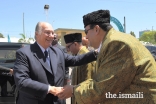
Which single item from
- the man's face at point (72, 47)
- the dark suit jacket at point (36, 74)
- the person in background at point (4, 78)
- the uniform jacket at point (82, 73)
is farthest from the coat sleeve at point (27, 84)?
the person in background at point (4, 78)

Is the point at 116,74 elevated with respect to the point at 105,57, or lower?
lower

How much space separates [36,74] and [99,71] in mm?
876

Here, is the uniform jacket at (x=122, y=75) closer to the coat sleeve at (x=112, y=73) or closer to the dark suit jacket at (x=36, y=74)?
the coat sleeve at (x=112, y=73)

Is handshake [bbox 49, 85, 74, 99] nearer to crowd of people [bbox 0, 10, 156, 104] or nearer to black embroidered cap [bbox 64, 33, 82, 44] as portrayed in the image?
crowd of people [bbox 0, 10, 156, 104]

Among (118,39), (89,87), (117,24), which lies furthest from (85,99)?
(117,24)

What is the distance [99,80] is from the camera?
1.79 meters

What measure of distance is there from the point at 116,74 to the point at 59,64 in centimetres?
112

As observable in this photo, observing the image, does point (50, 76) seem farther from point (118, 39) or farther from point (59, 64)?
point (118, 39)

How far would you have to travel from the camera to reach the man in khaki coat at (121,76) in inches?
67.3

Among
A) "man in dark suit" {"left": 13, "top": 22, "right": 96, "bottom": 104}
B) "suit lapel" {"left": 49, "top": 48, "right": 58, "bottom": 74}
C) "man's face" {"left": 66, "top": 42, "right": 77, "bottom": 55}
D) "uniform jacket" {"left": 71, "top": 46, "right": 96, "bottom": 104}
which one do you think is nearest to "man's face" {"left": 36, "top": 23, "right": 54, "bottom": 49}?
"man in dark suit" {"left": 13, "top": 22, "right": 96, "bottom": 104}

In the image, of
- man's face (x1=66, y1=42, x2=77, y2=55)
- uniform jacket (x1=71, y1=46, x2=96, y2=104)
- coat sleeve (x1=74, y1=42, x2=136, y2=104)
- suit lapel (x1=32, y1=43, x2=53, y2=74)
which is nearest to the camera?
coat sleeve (x1=74, y1=42, x2=136, y2=104)

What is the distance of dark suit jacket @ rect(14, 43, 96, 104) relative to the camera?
7.59 feet

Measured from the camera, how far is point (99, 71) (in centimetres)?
183

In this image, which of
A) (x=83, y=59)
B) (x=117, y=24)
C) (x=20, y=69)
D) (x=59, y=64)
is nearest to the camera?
(x=20, y=69)
